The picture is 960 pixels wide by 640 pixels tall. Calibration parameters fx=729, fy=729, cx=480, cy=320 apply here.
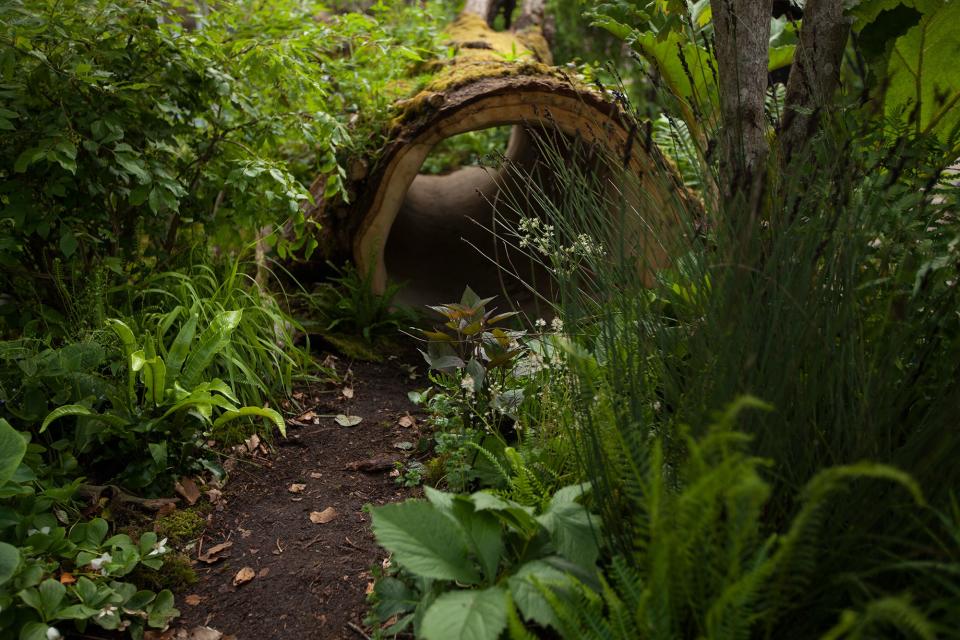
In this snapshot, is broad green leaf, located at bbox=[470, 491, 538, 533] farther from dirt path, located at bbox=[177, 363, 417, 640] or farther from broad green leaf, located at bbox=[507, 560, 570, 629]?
dirt path, located at bbox=[177, 363, 417, 640]

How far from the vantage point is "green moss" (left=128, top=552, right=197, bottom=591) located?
6.73ft

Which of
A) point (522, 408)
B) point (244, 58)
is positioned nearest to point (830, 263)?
point (522, 408)

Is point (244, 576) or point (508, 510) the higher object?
point (508, 510)

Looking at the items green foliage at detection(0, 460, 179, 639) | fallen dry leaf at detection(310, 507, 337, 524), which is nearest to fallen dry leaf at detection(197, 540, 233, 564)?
green foliage at detection(0, 460, 179, 639)

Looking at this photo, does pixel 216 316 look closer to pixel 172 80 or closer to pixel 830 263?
pixel 172 80

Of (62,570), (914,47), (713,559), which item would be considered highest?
(914,47)

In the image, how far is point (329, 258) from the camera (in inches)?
155

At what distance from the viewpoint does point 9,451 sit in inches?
71.2

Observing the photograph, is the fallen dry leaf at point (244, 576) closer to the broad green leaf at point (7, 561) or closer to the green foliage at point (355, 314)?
the broad green leaf at point (7, 561)

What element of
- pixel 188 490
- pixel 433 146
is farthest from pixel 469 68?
pixel 188 490

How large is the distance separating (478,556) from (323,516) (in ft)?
3.42

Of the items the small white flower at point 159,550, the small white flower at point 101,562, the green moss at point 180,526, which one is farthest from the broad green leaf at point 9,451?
the green moss at point 180,526

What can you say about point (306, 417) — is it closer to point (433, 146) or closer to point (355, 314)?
point (355, 314)

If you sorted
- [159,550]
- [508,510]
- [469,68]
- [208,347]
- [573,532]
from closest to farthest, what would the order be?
[573,532]
[508,510]
[159,550]
[208,347]
[469,68]
